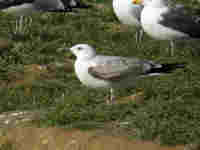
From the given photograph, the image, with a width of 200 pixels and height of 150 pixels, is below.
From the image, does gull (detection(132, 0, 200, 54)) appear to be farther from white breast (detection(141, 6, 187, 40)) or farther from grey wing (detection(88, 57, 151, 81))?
grey wing (detection(88, 57, 151, 81))

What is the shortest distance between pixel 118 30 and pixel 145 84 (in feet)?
15.9

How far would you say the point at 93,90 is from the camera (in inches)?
361

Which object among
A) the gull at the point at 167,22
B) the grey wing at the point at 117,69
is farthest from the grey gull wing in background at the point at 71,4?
the grey wing at the point at 117,69

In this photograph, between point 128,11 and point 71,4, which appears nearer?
point 128,11

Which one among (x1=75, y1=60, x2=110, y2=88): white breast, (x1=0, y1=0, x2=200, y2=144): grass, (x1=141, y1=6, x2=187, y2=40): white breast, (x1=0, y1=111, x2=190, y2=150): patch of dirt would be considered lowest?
(x1=0, y1=111, x2=190, y2=150): patch of dirt

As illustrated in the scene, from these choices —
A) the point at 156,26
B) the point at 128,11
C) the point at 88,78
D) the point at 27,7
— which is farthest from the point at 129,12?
the point at 88,78

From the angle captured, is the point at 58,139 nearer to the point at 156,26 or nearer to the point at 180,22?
the point at 156,26

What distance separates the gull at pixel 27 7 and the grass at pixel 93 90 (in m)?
0.41

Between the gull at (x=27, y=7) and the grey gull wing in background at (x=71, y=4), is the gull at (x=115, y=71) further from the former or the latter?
the grey gull wing in background at (x=71, y=4)

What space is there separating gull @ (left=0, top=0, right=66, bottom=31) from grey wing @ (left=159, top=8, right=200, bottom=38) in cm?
300

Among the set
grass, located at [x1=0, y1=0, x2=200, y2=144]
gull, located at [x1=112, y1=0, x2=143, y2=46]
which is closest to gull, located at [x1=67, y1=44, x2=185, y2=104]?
grass, located at [x1=0, y1=0, x2=200, y2=144]

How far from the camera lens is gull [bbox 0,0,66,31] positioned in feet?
42.9

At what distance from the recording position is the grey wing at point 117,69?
8.25m

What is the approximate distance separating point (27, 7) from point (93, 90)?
4635mm
